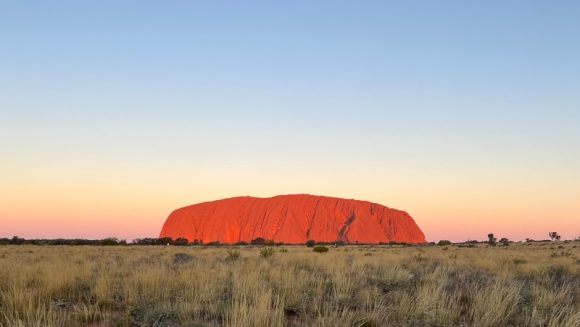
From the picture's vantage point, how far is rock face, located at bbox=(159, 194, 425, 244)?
118m

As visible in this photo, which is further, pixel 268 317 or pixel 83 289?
pixel 83 289

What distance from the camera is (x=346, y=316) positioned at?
18.9 ft

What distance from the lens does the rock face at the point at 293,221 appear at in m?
118

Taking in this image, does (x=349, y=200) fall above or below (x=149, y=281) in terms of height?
above

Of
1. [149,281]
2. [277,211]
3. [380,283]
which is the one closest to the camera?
[149,281]

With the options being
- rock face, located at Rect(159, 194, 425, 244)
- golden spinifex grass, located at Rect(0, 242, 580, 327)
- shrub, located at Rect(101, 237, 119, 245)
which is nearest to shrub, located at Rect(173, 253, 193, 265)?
golden spinifex grass, located at Rect(0, 242, 580, 327)

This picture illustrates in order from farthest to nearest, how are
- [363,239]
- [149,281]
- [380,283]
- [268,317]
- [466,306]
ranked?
[363,239] < [380,283] < [149,281] < [466,306] < [268,317]

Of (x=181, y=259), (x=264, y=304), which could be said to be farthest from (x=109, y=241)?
(x=264, y=304)

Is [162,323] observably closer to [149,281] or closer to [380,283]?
[149,281]

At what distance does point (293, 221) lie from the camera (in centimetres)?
12088

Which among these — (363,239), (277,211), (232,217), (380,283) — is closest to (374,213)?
(363,239)

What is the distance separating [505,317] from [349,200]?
127 metres

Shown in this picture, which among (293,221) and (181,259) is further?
(293,221)

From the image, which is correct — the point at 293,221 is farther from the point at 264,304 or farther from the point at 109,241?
the point at 264,304
